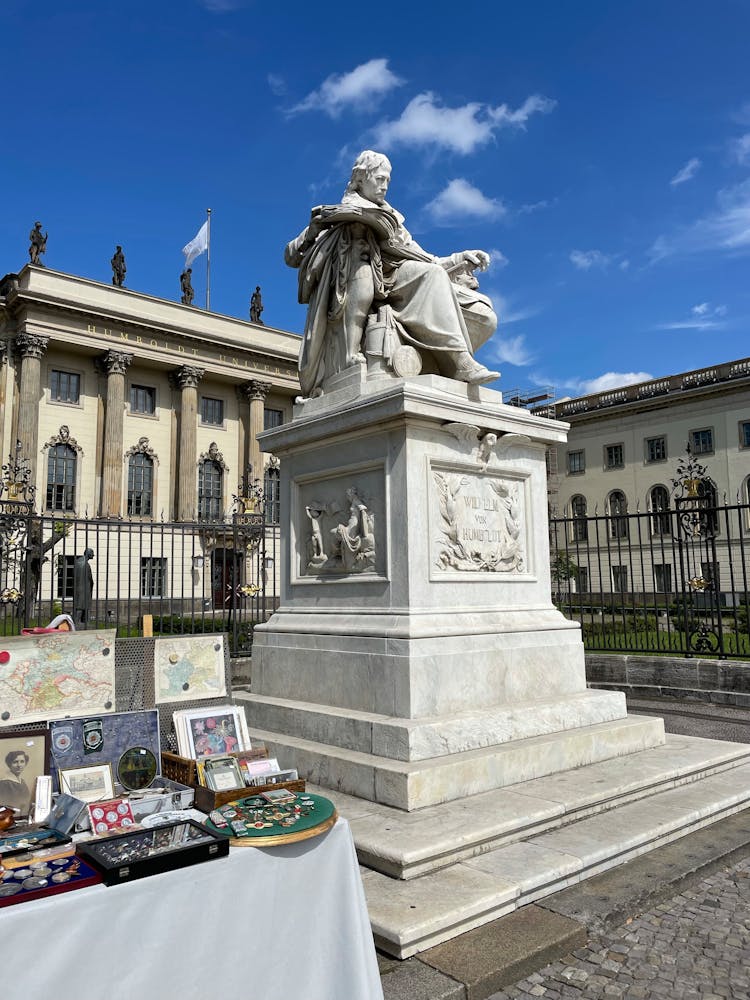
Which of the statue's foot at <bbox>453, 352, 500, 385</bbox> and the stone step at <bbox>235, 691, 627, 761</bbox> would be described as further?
the statue's foot at <bbox>453, 352, 500, 385</bbox>

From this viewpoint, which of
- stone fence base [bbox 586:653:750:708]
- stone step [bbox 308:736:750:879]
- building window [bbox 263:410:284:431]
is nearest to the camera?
stone step [bbox 308:736:750:879]

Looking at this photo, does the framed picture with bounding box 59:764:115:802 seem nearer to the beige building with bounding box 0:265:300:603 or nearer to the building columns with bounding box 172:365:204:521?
the beige building with bounding box 0:265:300:603

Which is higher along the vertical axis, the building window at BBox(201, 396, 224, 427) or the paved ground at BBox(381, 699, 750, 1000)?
Answer: the building window at BBox(201, 396, 224, 427)

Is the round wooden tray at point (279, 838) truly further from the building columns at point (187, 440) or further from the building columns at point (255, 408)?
the building columns at point (255, 408)

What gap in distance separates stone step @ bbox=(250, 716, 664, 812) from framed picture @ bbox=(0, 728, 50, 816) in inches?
71.9

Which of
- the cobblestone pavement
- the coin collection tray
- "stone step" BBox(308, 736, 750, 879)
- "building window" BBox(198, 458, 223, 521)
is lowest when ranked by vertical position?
the cobblestone pavement

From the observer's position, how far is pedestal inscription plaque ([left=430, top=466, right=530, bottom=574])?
4844 mm

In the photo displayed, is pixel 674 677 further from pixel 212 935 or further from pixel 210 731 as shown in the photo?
pixel 212 935

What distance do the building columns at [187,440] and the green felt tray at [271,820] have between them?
35644 millimetres

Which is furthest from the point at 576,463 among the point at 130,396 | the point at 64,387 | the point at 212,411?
the point at 64,387

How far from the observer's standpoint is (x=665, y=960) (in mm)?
2816

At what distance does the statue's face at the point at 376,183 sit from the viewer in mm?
5500

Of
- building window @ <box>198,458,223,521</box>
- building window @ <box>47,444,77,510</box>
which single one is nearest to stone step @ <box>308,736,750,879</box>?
building window @ <box>47,444,77,510</box>

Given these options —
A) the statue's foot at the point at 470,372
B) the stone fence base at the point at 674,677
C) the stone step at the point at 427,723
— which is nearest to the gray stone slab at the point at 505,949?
the stone step at the point at 427,723
